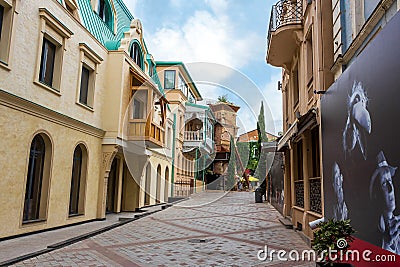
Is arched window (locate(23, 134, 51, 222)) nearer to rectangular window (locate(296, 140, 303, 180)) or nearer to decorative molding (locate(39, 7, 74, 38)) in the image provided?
decorative molding (locate(39, 7, 74, 38))

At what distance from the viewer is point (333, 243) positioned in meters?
4.09

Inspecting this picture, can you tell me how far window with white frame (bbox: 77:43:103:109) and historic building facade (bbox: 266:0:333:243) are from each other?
646cm

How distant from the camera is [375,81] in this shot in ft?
13.2

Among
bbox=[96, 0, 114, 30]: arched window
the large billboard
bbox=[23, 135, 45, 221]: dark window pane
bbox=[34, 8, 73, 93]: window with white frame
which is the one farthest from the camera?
bbox=[96, 0, 114, 30]: arched window

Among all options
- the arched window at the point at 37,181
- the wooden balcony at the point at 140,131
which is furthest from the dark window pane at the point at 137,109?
the arched window at the point at 37,181

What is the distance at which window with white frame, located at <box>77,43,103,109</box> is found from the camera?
11.4 metres

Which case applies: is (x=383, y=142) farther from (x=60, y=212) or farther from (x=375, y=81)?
(x=60, y=212)

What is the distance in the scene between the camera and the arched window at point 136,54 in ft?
51.2

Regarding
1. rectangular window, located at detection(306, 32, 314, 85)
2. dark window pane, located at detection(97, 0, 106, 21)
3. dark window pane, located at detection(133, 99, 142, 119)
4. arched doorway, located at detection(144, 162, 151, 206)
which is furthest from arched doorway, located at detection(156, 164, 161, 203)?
rectangular window, located at detection(306, 32, 314, 85)

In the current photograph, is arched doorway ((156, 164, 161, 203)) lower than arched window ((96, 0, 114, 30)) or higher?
lower

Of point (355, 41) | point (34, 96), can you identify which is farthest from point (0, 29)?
point (355, 41)

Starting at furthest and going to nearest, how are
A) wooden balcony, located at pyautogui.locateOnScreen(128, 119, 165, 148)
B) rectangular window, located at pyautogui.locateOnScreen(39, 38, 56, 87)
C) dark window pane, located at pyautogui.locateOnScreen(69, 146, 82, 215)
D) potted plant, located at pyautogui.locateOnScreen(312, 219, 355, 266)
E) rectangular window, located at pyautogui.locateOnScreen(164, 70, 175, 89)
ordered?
rectangular window, located at pyautogui.locateOnScreen(164, 70, 175, 89)
wooden balcony, located at pyautogui.locateOnScreen(128, 119, 165, 148)
dark window pane, located at pyautogui.locateOnScreen(69, 146, 82, 215)
rectangular window, located at pyautogui.locateOnScreen(39, 38, 56, 87)
potted plant, located at pyautogui.locateOnScreen(312, 219, 355, 266)

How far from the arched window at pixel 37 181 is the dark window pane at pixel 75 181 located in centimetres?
169

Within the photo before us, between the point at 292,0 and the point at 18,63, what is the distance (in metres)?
8.78
